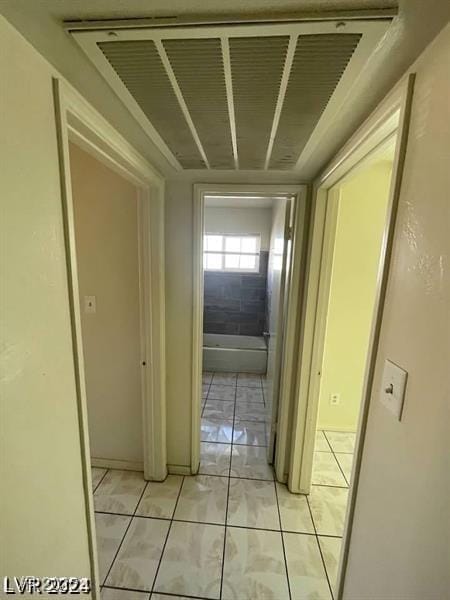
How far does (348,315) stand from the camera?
8.39 feet

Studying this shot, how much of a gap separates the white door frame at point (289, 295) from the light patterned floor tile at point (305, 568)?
1.43 feet

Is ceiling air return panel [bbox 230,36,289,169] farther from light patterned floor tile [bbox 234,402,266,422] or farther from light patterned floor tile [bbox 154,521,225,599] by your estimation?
light patterned floor tile [bbox 234,402,266,422]

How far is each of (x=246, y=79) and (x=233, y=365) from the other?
11.5 feet

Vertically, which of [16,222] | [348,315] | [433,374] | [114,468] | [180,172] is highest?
[180,172]

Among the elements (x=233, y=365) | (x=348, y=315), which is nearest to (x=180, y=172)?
(x=348, y=315)

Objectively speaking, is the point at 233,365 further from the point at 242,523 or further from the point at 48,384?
the point at 48,384

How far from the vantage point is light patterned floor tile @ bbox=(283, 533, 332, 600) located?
53.4 inches

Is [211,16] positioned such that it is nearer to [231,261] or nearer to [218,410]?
[218,410]

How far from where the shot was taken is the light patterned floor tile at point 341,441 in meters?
2.44

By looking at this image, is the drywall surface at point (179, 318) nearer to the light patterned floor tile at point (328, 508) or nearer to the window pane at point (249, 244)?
the light patterned floor tile at point (328, 508)

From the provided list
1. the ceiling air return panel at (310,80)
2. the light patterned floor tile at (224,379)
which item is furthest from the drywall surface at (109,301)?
the light patterned floor tile at (224,379)

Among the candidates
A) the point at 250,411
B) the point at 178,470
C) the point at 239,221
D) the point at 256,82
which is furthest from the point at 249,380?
the point at 256,82

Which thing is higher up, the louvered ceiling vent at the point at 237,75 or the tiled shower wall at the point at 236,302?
the louvered ceiling vent at the point at 237,75

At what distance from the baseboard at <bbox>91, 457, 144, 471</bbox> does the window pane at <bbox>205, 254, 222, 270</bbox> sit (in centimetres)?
303
